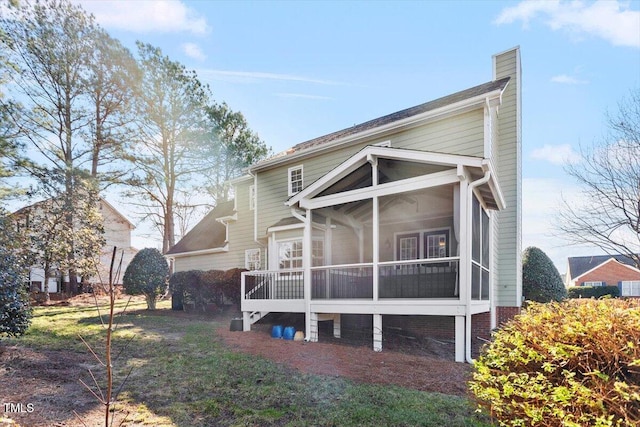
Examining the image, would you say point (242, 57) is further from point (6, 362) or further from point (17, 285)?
point (6, 362)

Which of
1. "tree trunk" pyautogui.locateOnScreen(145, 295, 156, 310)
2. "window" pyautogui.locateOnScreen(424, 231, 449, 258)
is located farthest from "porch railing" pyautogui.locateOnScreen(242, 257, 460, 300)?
"tree trunk" pyautogui.locateOnScreen(145, 295, 156, 310)

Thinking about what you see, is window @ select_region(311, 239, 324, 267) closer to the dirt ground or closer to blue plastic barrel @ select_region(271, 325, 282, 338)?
blue plastic barrel @ select_region(271, 325, 282, 338)

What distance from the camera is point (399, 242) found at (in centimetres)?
1198

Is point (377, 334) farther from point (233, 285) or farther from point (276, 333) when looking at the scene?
point (233, 285)

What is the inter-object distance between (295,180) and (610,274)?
37260 mm

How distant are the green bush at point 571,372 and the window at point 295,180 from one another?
12064mm

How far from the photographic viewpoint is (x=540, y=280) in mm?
13273

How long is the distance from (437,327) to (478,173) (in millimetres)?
4727

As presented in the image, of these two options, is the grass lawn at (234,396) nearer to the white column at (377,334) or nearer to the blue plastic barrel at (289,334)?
the blue plastic barrel at (289,334)

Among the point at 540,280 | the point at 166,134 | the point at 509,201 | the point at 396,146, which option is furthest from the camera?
the point at 166,134

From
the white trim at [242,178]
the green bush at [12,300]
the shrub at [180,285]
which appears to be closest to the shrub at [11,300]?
the green bush at [12,300]

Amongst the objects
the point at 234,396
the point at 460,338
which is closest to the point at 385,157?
the point at 460,338

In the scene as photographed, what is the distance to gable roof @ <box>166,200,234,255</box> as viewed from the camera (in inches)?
754

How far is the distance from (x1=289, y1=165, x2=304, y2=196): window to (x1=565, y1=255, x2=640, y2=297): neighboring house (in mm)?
33742
